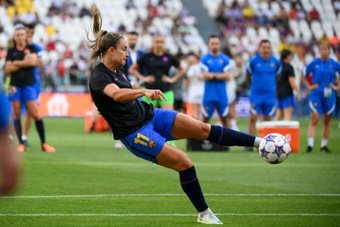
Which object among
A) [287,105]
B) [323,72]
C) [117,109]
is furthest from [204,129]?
[287,105]

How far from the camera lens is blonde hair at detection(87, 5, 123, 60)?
31.0 feet

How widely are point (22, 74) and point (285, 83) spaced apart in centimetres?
744

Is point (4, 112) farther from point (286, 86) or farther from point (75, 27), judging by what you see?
point (75, 27)

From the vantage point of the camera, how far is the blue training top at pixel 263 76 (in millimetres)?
20641

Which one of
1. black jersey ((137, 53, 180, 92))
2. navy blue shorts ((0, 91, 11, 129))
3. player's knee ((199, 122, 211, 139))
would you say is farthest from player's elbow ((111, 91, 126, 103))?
black jersey ((137, 53, 180, 92))

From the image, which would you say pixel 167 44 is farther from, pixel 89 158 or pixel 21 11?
pixel 89 158

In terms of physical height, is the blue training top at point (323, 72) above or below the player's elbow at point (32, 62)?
below

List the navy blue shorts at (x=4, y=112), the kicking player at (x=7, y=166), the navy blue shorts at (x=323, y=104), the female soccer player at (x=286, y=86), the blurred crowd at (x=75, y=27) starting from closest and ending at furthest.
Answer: the kicking player at (x=7, y=166) → the navy blue shorts at (x=4, y=112) → the navy blue shorts at (x=323, y=104) → the female soccer player at (x=286, y=86) → the blurred crowd at (x=75, y=27)

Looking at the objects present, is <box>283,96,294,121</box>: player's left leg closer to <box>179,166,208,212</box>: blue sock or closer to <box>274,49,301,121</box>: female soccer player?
<box>274,49,301,121</box>: female soccer player

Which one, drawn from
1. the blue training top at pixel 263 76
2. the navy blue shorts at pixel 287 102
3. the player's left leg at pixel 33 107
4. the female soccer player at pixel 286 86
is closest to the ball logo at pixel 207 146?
the blue training top at pixel 263 76

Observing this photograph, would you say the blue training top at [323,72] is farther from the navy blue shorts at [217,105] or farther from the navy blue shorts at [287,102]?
the navy blue shorts at [287,102]

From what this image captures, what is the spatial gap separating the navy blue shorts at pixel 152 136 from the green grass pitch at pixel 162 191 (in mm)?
760

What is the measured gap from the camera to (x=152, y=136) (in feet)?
29.6

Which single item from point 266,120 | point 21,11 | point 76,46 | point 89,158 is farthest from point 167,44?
point 89,158
